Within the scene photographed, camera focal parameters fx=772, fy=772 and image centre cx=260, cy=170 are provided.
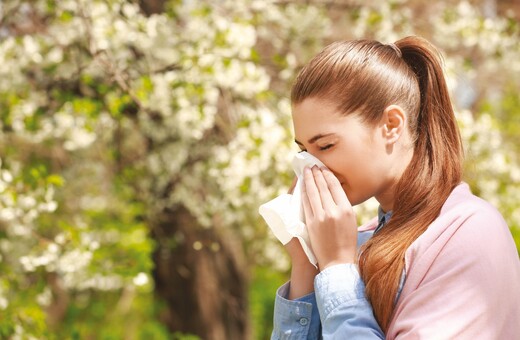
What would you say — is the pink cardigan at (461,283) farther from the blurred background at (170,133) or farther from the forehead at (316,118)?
the blurred background at (170,133)

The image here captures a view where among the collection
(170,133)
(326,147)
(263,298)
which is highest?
(326,147)

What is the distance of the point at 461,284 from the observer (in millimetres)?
1456

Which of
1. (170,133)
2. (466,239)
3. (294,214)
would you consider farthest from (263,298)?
(466,239)

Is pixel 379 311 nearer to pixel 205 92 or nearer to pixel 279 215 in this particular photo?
pixel 279 215

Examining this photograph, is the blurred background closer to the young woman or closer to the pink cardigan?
the young woman

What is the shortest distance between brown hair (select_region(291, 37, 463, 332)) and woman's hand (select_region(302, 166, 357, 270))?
5cm

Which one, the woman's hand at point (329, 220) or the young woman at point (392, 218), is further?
the woman's hand at point (329, 220)

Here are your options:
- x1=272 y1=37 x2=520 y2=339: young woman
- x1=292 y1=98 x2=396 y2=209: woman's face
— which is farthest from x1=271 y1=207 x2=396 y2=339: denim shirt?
x1=292 y1=98 x2=396 y2=209: woman's face

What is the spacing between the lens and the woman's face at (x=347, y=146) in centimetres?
165

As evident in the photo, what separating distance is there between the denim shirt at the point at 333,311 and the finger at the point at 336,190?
14cm

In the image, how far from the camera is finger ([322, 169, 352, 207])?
1655mm

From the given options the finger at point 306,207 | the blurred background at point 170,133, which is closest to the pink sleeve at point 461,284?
the finger at point 306,207

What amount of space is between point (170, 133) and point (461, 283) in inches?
126

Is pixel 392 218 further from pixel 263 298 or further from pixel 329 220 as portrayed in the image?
pixel 263 298
